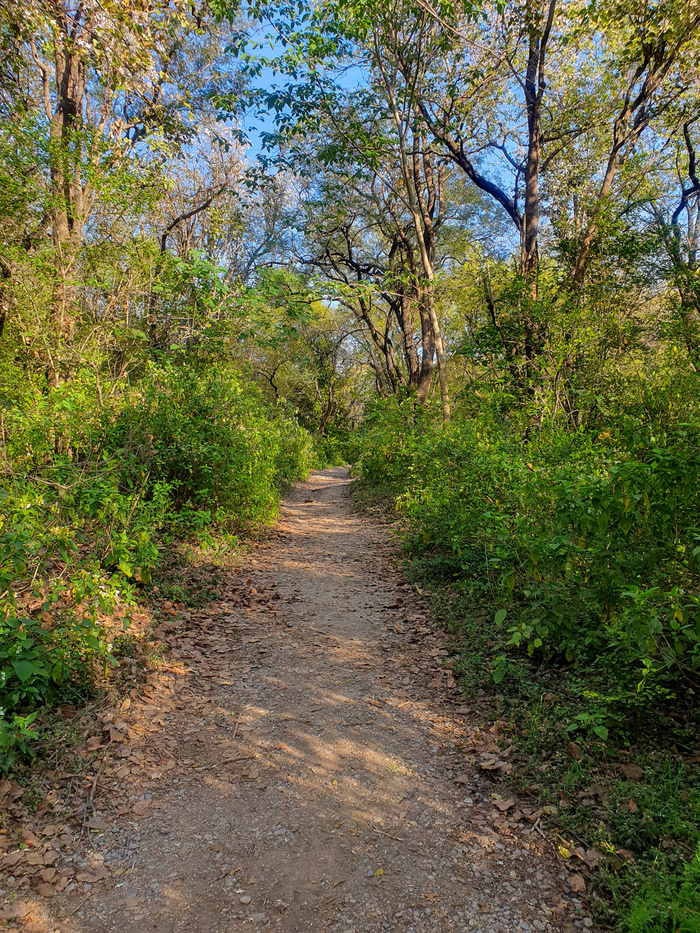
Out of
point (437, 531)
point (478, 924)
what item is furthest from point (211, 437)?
point (478, 924)

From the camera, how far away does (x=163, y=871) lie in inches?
98.6

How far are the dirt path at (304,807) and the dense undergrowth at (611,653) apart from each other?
29cm

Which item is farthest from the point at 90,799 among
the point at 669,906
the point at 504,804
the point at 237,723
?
the point at 669,906

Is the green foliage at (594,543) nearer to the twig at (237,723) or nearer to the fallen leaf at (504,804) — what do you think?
the fallen leaf at (504,804)

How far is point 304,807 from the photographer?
115 inches

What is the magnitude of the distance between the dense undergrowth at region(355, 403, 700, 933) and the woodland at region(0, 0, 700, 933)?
2 centimetres

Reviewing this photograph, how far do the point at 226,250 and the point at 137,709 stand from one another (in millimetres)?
17535

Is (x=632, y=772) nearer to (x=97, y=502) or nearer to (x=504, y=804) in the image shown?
(x=504, y=804)

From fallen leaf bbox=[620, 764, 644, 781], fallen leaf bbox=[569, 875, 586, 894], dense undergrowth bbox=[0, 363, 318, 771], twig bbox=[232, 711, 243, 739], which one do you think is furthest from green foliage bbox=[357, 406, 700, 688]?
dense undergrowth bbox=[0, 363, 318, 771]

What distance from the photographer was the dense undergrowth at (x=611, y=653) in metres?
2.38

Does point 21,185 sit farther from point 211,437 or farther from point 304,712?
point 304,712

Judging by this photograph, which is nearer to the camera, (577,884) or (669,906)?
(669,906)

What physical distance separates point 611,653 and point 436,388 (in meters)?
11.9

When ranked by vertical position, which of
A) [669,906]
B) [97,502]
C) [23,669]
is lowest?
[669,906]
